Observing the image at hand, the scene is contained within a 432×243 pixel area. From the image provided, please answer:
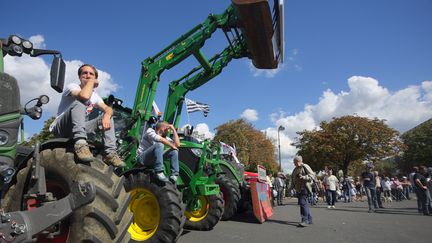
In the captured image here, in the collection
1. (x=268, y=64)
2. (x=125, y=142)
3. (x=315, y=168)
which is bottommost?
(x=125, y=142)

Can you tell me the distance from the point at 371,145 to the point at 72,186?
4541 cm

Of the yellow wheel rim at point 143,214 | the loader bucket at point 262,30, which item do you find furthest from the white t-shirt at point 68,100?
the loader bucket at point 262,30

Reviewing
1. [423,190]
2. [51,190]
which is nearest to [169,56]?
[51,190]

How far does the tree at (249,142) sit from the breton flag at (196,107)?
33959mm

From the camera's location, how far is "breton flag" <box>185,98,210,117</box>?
11070 mm

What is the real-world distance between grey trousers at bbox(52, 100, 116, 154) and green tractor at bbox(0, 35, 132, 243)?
188mm

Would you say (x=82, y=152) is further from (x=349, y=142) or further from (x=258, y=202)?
(x=349, y=142)

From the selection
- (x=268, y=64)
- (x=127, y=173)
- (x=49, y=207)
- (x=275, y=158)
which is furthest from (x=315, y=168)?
(x=49, y=207)

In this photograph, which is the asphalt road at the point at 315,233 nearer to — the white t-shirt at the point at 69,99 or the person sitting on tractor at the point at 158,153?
the person sitting on tractor at the point at 158,153

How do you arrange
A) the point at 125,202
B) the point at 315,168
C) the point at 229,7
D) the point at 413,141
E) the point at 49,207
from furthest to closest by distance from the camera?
the point at 413,141 → the point at 315,168 → the point at 229,7 → the point at 125,202 → the point at 49,207

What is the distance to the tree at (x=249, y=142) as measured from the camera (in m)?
46.8

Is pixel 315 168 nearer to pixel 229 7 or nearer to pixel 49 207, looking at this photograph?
pixel 229 7

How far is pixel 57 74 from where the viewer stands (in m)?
3.01

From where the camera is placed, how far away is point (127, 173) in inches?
221
